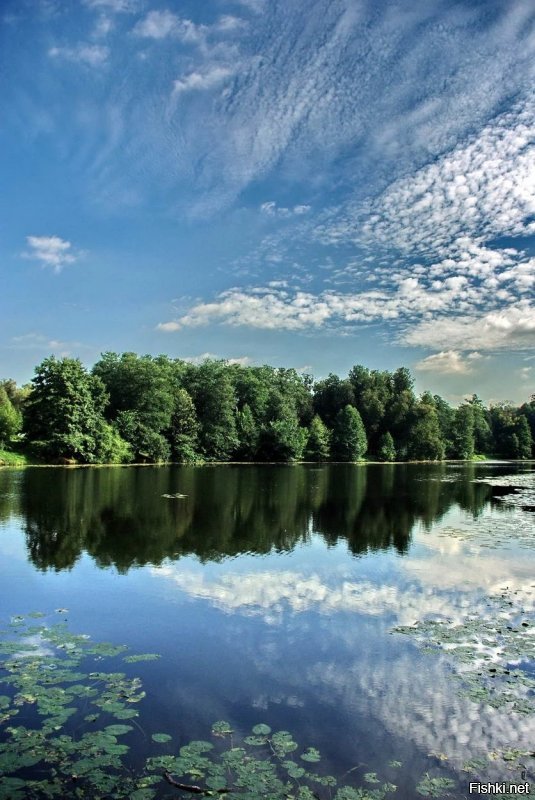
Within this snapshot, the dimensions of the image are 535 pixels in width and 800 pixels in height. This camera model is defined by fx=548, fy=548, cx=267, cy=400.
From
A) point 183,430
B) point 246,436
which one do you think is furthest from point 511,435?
point 183,430

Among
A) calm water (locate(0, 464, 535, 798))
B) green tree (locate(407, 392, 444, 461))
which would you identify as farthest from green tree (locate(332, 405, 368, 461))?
calm water (locate(0, 464, 535, 798))

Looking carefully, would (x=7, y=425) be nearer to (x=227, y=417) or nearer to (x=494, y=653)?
(x=227, y=417)

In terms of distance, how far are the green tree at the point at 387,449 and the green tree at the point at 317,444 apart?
13.9m

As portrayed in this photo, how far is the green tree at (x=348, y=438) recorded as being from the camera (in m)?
101

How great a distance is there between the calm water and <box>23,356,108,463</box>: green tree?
108 feet

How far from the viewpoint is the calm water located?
294 inches

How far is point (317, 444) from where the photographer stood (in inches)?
3871

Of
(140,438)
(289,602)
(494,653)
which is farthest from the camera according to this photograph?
(140,438)

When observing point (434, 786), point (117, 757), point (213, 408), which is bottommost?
point (434, 786)

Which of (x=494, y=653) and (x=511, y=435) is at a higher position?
(x=511, y=435)

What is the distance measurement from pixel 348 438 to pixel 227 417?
26634mm

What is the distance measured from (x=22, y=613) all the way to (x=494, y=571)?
1329 cm

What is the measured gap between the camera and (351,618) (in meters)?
12.2

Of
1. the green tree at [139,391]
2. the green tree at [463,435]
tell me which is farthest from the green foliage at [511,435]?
the green tree at [139,391]
